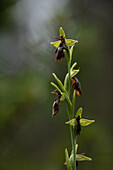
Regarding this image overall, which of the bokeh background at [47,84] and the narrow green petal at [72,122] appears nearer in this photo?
the narrow green petal at [72,122]

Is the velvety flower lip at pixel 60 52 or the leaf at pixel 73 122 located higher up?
the velvety flower lip at pixel 60 52

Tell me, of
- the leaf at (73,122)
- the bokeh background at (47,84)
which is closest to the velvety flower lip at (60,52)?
the leaf at (73,122)

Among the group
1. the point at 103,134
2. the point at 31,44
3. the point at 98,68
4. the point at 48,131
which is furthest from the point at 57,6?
the point at 48,131

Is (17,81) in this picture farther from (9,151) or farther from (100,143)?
(100,143)

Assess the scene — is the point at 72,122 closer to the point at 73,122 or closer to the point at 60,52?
the point at 73,122

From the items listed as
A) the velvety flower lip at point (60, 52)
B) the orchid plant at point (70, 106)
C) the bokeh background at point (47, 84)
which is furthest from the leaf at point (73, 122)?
the bokeh background at point (47, 84)

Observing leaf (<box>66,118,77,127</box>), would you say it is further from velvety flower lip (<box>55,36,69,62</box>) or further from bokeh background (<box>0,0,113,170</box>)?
bokeh background (<box>0,0,113,170</box>)

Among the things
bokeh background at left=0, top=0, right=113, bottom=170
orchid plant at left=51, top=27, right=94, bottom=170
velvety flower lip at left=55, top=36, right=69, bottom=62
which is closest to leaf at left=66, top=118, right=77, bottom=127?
orchid plant at left=51, top=27, right=94, bottom=170

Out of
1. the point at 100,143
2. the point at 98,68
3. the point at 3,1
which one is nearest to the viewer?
the point at 3,1

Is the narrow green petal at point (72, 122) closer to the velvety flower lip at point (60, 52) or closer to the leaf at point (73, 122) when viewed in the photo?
the leaf at point (73, 122)
